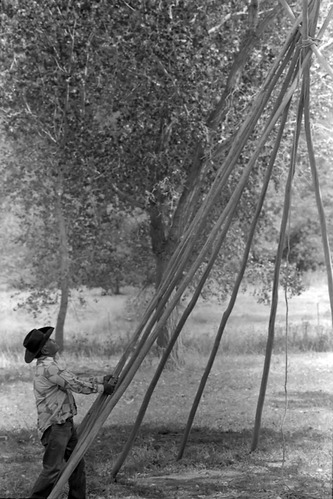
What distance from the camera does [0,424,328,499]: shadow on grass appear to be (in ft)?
16.6

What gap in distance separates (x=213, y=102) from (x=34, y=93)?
2444 mm

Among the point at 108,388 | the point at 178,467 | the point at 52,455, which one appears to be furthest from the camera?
the point at 178,467

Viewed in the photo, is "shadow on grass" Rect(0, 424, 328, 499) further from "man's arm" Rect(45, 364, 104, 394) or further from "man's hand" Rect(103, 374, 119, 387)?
"man's arm" Rect(45, 364, 104, 394)

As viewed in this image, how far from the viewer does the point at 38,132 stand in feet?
33.9

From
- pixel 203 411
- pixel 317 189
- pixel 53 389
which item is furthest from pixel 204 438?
pixel 317 189

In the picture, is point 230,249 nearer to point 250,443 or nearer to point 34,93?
point 34,93

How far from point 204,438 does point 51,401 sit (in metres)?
2.96

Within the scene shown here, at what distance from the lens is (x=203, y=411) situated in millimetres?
8695

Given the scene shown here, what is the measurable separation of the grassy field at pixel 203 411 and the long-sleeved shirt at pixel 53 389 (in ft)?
3.34

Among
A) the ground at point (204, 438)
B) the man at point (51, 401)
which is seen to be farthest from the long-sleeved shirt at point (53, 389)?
the ground at point (204, 438)

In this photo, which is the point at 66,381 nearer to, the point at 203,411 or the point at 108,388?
the point at 108,388

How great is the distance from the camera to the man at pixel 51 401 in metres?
4.13

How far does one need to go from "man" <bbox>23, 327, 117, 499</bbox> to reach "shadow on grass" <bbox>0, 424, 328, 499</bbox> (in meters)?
0.88

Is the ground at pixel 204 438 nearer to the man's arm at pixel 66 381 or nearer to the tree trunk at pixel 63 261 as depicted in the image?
the tree trunk at pixel 63 261
